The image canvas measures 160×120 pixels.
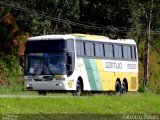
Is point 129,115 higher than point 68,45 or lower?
lower

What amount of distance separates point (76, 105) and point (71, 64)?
866 centimetres

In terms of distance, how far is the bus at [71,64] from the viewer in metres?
32.7

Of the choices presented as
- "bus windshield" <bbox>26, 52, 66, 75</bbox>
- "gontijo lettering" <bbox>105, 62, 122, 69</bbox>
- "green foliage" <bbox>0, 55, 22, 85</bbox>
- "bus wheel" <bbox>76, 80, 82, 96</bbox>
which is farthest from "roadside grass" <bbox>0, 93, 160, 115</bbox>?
"green foliage" <bbox>0, 55, 22, 85</bbox>

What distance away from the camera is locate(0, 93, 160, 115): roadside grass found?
2186 centimetres

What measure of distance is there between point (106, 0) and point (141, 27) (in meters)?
4.59

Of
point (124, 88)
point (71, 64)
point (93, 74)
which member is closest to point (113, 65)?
point (124, 88)

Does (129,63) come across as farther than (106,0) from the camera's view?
No

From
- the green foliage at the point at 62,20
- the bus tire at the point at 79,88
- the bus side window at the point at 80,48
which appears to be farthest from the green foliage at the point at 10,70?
the bus tire at the point at 79,88

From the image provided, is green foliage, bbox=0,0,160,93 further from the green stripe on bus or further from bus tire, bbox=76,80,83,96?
bus tire, bbox=76,80,83,96

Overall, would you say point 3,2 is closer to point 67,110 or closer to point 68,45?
point 68,45

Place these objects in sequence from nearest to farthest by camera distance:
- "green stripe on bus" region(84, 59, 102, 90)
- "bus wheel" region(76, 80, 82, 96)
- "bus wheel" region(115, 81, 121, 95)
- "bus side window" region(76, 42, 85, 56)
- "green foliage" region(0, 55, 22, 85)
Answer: "bus wheel" region(76, 80, 82, 96) → "bus side window" region(76, 42, 85, 56) → "green stripe on bus" region(84, 59, 102, 90) → "bus wheel" region(115, 81, 121, 95) → "green foliage" region(0, 55, 22, 85)

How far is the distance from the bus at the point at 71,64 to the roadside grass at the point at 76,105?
488 centimetres

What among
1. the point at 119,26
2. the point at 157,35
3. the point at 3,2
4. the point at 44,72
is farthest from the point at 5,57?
the point at 157,35

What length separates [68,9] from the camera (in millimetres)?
49812
